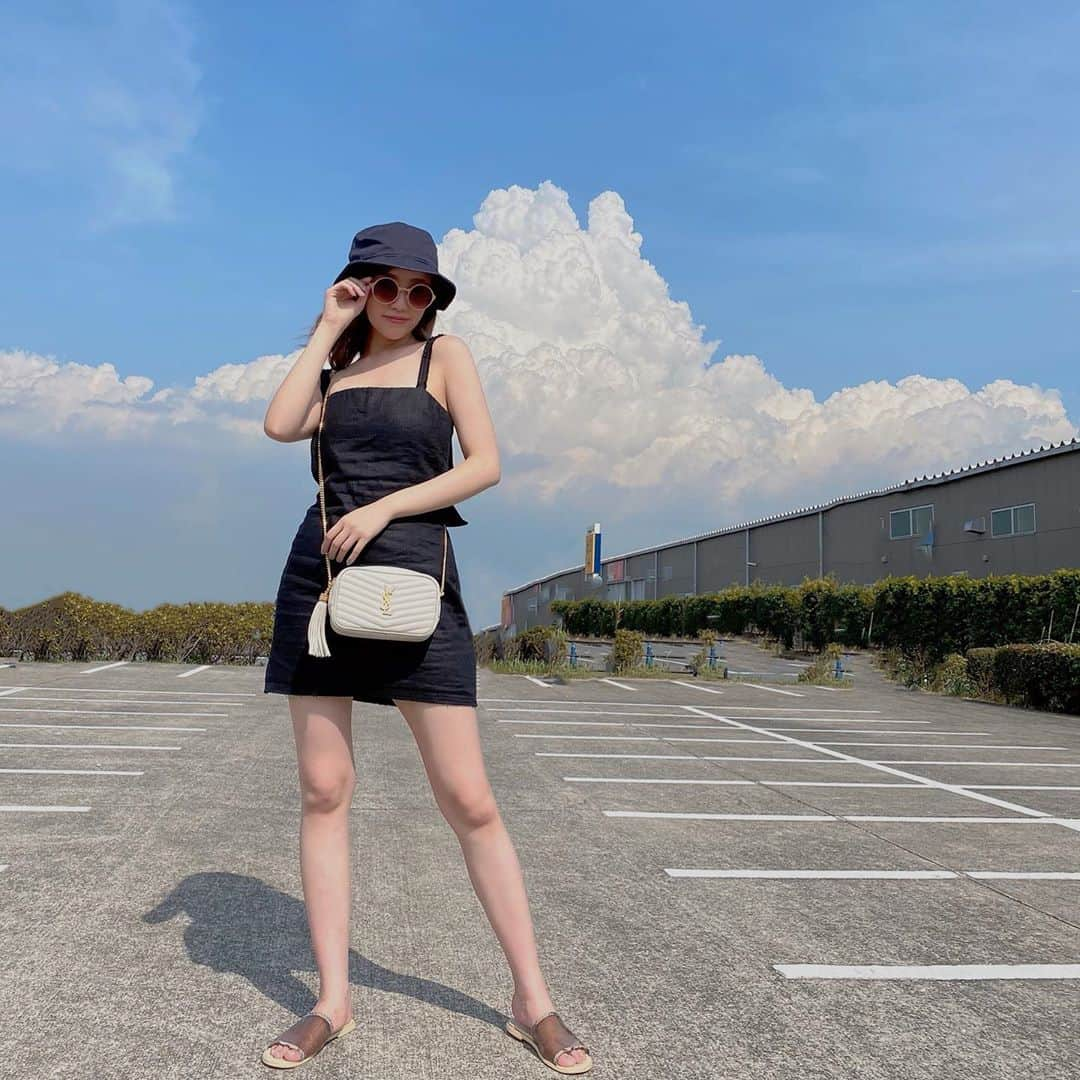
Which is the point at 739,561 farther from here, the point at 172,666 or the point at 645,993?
the point at 645,993

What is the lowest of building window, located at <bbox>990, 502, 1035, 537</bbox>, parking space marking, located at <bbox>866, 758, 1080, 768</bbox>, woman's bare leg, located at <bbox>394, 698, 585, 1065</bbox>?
parking space marking, located at <bbox>866, 758, 1080, 768</bbox>

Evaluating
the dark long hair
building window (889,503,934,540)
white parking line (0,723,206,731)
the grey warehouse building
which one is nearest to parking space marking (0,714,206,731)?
white parking line (0,723,206,731)

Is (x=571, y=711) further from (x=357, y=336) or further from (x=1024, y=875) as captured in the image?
(x=357, y=336)

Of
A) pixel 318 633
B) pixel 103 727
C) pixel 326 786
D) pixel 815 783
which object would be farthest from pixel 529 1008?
pixel 103 727

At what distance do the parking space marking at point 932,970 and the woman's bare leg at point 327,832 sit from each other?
1366 millimetres

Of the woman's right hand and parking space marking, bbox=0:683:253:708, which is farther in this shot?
parking space marking, bbox=0:683:253:708

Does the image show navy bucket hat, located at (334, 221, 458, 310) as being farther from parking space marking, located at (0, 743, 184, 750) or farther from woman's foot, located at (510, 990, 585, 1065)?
parking space marking, located at (0, 743, 184, 750)

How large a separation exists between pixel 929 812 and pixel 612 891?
10.2ft

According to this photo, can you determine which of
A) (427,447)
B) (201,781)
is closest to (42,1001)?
(427,447)

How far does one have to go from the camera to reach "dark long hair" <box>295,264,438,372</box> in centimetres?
273

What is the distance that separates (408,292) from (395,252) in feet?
0.34

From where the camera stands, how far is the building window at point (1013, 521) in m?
26.9

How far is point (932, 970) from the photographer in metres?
3.16

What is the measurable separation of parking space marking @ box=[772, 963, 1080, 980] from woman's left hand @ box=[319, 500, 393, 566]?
1.84 meters
